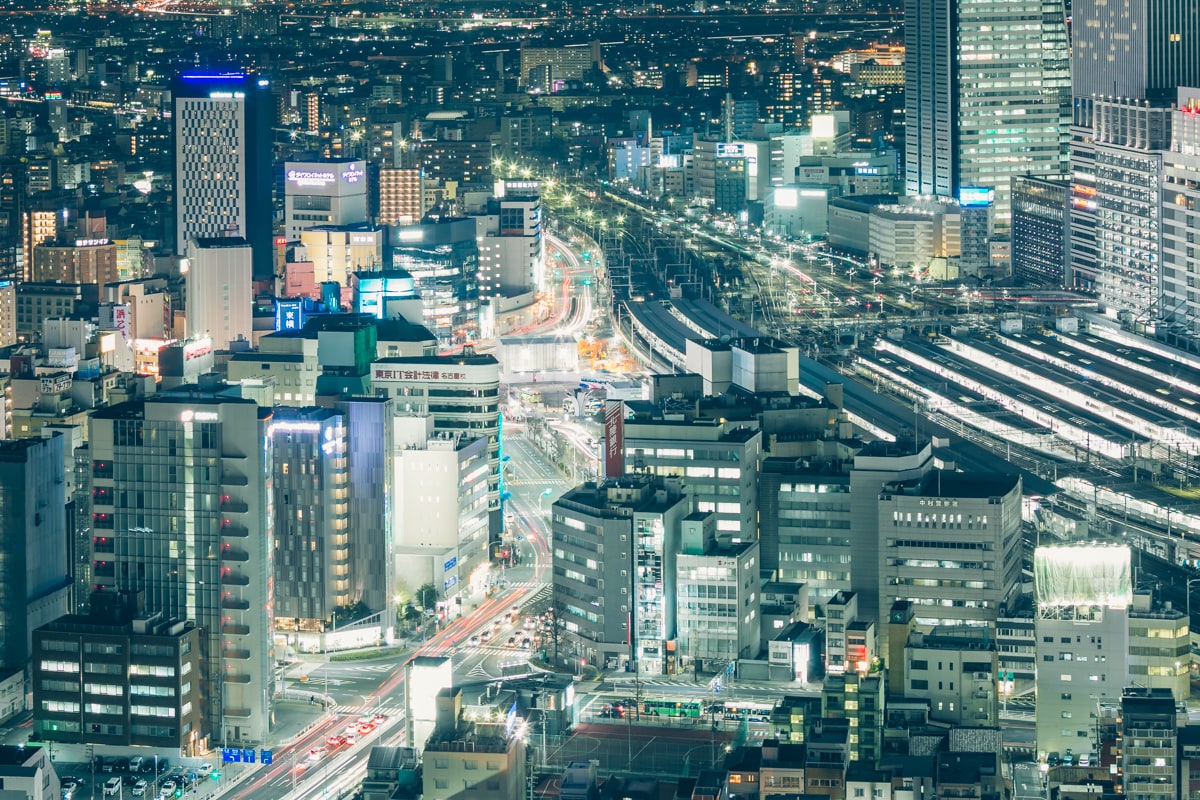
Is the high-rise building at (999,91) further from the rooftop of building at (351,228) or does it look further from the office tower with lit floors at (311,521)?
the office tower with lit floors at (311,521)

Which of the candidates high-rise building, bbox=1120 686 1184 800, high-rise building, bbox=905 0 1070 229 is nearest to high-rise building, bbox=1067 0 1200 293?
high-rise building, bbox=905 0 1070 229

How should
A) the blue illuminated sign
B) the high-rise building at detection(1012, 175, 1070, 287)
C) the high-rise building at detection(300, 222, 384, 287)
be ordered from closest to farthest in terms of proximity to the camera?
the high-rise building at detection(300, 222, 384, 287)
the high-rise building at detection(1012, 175, 1070, 287)
the blue illuminated sign

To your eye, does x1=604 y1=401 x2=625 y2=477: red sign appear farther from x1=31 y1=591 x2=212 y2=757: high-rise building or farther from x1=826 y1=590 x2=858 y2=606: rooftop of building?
x1=31 y1=591 x2=212 y2=757: high-rise building

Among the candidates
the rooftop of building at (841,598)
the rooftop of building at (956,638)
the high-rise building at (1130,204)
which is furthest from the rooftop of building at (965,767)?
the high-rise building at (1130,204)

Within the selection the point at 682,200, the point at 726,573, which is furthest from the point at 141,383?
the point at 682,200

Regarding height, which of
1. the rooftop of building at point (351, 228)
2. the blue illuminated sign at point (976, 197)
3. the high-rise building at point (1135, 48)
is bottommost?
the rooftop of building at point (351, 228)

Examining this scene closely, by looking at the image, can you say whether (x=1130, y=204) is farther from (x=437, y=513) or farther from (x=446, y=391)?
(x=437, y=513)

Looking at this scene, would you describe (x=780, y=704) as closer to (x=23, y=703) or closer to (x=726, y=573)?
(x=726, y=573)
